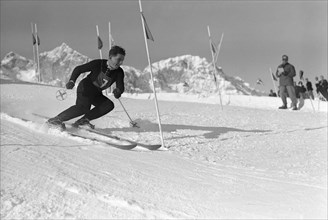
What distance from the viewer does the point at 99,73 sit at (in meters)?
4.20

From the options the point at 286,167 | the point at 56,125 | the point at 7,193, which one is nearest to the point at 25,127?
the point at 56,125

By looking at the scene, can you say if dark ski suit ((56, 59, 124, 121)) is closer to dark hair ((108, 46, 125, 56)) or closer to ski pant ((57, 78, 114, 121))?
ski pant ((57, 78, 114, 121))

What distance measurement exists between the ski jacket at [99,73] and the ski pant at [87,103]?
0.34ft

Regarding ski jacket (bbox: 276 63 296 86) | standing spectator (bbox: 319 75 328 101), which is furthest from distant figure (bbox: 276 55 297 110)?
standing spectator (bbox: 319 75 328 101)

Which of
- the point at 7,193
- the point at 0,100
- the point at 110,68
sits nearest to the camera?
the point at 7,193

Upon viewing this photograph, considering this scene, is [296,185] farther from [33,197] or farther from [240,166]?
[33,197]

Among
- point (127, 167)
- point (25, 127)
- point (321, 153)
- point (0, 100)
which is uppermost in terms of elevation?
point (0, 100)

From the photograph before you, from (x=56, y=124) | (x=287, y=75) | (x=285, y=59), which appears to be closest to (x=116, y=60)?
(x=56, y=124)

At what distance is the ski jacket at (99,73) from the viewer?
13.5ft

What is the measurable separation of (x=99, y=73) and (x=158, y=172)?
1.35 metres

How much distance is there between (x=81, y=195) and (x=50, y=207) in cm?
27

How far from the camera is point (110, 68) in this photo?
3932mm

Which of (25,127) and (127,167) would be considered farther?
(25,127)

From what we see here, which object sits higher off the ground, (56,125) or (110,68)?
(110,68)
